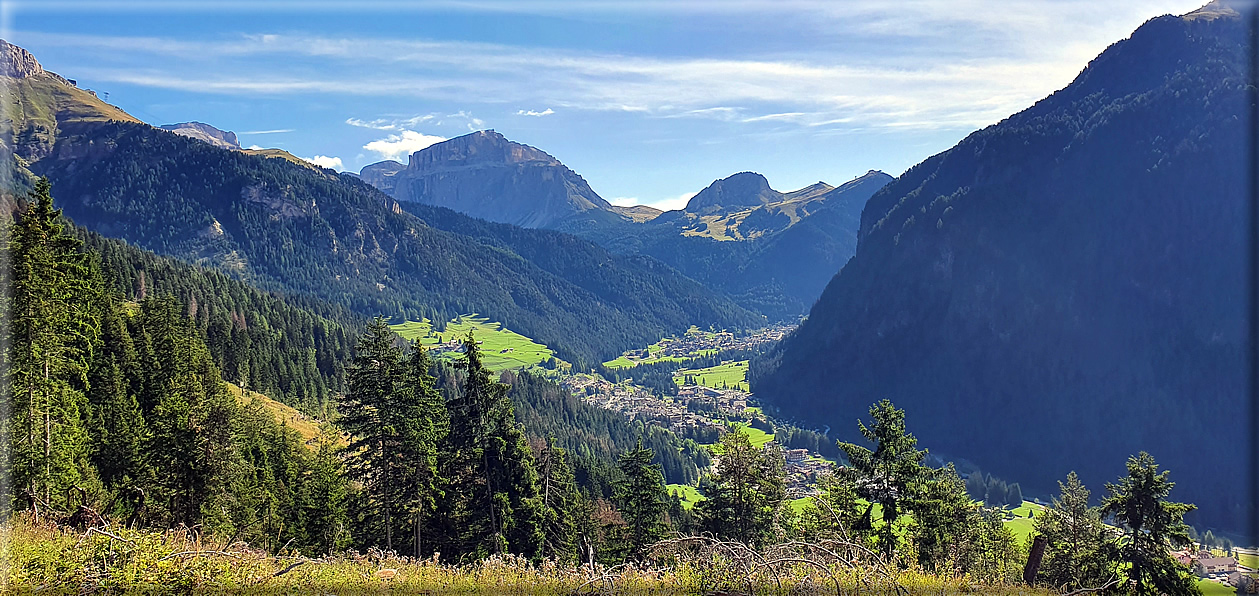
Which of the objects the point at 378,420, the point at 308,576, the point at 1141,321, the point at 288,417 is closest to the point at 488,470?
the point at 378,420

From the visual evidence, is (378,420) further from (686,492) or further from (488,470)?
(686,492)

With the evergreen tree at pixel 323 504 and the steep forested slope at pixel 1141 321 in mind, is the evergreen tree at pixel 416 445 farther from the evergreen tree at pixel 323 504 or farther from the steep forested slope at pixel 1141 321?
the steep forested slope at pixel 1141 321

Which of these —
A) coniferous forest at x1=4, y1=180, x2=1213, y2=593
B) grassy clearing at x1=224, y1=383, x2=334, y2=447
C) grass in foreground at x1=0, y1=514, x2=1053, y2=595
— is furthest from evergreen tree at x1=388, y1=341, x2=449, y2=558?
grassy clearing at x1=224, y1=383, x2=334, y2=447

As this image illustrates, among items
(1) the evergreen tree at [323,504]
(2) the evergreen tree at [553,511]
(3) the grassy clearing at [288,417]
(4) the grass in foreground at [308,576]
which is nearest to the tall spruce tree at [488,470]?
(2) the evergreen tree at [553,511]

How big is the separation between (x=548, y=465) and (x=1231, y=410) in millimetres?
197137

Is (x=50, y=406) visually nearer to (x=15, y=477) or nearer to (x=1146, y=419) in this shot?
(x=15, y=477)

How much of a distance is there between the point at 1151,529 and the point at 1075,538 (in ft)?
26.8

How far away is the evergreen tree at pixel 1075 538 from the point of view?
1888 cm

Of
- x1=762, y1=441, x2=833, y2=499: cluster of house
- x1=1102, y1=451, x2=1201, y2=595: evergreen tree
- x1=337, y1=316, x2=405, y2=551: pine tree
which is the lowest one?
x1=762, y1=441, x2=833, y2=499: cluster of house

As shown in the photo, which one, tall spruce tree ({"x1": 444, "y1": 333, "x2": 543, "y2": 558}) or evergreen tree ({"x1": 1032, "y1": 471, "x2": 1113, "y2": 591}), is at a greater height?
tall spruce tree ({"x1": 444, "y1": 333, "x2": 543, "y2": 558})

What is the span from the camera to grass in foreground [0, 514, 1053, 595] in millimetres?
8617

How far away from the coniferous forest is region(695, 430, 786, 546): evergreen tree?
100 mm

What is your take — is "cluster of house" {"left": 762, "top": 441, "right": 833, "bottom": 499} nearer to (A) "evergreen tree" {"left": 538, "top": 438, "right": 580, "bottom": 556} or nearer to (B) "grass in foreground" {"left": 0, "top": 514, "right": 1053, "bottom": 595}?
(A) "evergreen tree" {"left": 538, "top": 438, "right": 580, "bottom": 556}

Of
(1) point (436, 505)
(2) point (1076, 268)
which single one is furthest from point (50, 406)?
(2) point (1076, 268)
